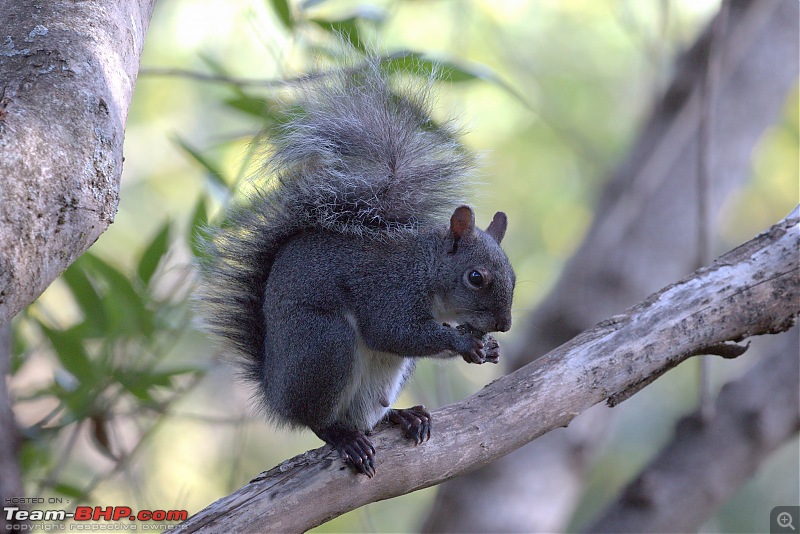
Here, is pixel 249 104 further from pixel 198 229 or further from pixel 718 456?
pixel 718 456

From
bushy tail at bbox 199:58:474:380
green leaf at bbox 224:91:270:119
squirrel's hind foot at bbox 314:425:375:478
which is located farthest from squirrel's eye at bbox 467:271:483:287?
green leaf at bbox 224:91:270:119

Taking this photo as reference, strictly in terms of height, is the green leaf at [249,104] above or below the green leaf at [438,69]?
above

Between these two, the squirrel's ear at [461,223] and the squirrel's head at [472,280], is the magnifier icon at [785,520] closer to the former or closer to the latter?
the squirrel's head at [472,280]

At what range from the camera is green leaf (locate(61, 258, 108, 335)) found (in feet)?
7.39

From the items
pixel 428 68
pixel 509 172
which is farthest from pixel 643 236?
pixel 509 172

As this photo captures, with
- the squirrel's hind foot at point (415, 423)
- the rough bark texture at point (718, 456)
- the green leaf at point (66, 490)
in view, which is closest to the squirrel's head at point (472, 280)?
the squirrel's hind foot at point (415, 423)

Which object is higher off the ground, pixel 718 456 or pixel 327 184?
pixel 327 184

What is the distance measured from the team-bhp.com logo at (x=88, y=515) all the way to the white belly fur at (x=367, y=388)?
494 millimetres

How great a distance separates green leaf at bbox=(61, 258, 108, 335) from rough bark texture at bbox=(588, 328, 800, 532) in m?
1.94

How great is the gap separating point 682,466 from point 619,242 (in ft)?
3.17

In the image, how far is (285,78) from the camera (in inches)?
86.7

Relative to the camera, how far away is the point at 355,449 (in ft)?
5.58

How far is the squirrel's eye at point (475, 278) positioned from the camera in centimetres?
197

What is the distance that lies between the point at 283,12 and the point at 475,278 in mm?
1041
